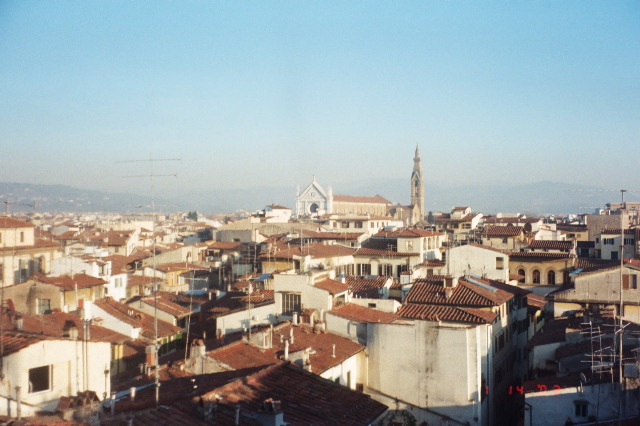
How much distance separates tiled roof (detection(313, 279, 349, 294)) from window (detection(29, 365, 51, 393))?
35.5 feet

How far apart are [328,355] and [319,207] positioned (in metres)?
96.4

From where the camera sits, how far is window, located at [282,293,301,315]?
19.5m

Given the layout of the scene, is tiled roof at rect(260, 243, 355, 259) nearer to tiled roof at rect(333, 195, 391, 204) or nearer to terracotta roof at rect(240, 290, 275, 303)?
terracotta roof at rect(240, 290, 275, 303)

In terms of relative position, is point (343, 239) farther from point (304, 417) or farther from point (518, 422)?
point (304, 417)

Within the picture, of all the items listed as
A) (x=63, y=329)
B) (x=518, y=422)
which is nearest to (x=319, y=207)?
(x=518, y=422)

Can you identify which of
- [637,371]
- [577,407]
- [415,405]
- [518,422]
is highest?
[637,371]

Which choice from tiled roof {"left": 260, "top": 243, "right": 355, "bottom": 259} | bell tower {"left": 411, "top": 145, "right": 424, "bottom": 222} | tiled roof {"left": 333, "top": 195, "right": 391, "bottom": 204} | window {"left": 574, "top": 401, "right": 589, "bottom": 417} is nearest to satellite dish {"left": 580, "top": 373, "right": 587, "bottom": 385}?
window {"left": 574, "top": 401, "right": 589, "bottom": 417}

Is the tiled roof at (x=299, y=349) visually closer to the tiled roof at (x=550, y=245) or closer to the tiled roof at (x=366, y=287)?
the tiled roof at (x=366, y=287)

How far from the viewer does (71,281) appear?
20359 mm

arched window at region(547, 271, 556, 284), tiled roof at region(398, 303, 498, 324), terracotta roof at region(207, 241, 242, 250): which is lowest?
arched window at region(547, 271, 556, 284)

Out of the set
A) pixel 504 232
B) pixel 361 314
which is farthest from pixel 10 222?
pixel 504 232

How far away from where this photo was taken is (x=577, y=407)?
1257cm

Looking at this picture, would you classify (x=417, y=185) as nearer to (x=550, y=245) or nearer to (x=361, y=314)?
(x=550, y=245)

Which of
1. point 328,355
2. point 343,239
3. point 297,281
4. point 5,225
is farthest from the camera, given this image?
point 343,239
